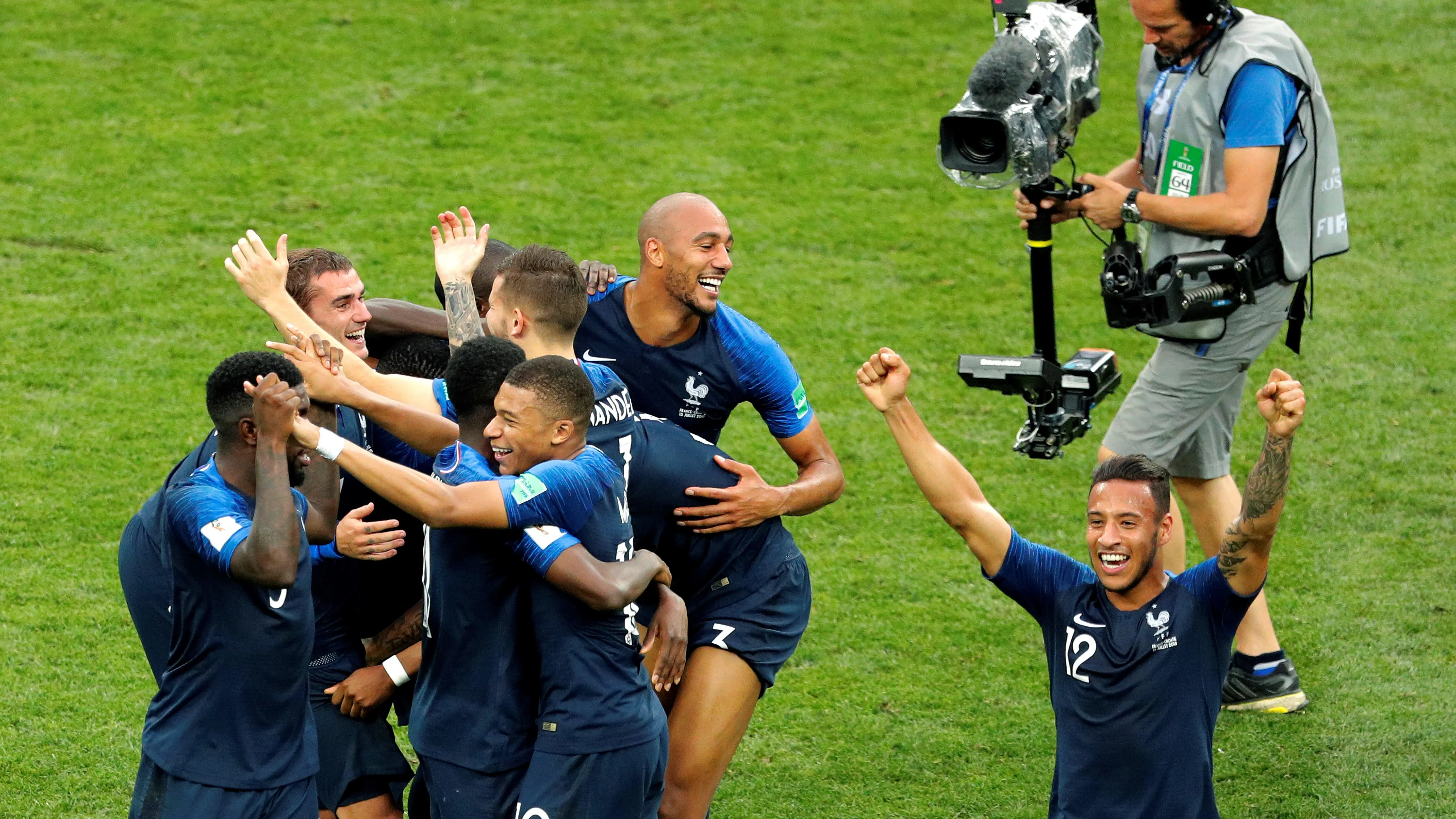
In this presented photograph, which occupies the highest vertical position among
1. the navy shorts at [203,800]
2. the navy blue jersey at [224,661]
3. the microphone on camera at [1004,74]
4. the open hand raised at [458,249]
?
the microphone on camera at [1004,74]

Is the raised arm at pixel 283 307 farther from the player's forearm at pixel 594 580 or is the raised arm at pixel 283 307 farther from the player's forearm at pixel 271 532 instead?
the player's forearm at pixel 594 580

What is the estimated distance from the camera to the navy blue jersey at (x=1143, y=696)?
4.22m

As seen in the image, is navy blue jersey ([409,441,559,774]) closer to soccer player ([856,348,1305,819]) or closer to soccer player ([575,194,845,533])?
soccer player ([856,348,1305,819])

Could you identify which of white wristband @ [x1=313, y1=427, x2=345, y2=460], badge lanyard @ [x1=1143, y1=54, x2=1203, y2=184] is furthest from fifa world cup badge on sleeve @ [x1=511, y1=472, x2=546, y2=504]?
badge lanyard @ [x1=1143, y1=54, x2=1203, y2=184]

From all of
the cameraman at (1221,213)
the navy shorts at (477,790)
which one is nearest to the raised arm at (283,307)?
the navy shorts at (477,790)

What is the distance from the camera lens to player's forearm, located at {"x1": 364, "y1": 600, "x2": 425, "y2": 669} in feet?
15.8

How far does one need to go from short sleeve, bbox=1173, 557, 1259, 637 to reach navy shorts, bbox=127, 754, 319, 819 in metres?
2.33

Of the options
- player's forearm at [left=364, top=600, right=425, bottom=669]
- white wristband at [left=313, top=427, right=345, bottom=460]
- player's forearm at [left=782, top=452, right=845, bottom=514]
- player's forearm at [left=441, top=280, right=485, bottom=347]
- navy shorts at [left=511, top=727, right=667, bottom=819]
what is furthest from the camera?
player's forearm at [left=782, top=452, right=845, bottom=514]

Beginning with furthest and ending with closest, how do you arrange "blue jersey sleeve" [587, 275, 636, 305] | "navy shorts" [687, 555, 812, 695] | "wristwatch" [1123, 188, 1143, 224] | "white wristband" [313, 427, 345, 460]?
1. "wristwatch" [1123, 188, 1143, 224]
2. "blue jersey sleeve" [587, 275, 636, 305]
3. "navy shorts" [687, 555, 812, 695]
4. "white wristband" [313, 427, 345, 460]

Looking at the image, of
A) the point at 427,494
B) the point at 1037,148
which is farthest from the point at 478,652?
the point at 1037,148

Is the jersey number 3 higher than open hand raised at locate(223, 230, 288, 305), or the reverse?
open hand raised at locate(223, 230, 288, 305)

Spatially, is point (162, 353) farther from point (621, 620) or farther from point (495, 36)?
point (621, 620)

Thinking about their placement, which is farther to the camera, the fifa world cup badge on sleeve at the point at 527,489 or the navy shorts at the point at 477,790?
the navy shorts at the point at 477,790

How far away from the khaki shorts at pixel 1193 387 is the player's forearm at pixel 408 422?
270cm
